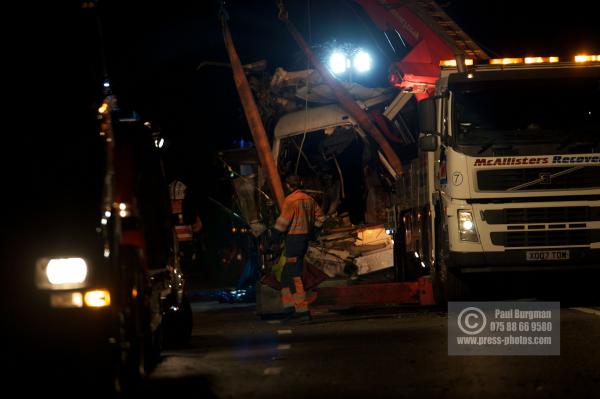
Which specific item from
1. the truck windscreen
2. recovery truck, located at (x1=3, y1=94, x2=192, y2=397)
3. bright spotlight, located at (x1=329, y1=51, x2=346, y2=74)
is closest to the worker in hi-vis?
the truck windscreen

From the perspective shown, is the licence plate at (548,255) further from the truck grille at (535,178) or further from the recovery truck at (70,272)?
the recovery truck at (70,272)

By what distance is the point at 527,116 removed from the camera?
13070 mm

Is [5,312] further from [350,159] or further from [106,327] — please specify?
[350,159]

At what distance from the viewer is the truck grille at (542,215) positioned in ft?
42.7

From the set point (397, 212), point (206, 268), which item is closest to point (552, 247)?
point (397, 212)

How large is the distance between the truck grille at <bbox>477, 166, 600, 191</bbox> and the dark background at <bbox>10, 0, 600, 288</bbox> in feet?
5.91

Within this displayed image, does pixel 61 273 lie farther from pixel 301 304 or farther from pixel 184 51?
pixel 184 51

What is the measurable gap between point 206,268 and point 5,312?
27768mm

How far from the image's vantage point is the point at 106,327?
6512 millimetres

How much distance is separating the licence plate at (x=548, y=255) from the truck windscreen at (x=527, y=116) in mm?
1223

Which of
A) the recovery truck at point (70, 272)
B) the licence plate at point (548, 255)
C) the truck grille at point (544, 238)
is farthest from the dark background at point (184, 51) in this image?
the licence plate at point (548, 255)

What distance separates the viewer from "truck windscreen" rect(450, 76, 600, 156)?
1286 centimetres

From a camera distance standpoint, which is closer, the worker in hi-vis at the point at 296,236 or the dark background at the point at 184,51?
the dark background at the point at 184,51

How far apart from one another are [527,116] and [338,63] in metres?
7.75
